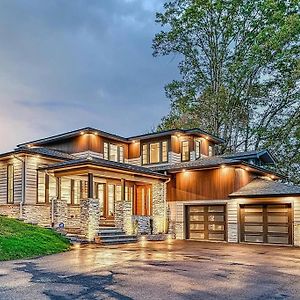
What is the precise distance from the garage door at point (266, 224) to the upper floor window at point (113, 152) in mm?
Answer: 8765

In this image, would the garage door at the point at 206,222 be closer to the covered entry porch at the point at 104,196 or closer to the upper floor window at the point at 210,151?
the covered entry porch at the point at 104,196

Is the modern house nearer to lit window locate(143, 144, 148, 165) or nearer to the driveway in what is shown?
lit window locate(143, 144, 148, 165)

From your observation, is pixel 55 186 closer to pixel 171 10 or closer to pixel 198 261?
pixel 198 261

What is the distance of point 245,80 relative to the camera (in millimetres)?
30328

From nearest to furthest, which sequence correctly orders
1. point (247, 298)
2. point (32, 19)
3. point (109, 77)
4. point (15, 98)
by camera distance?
point (247, 298) → point (32, 19) → point (15, 98) → point (109, 77)

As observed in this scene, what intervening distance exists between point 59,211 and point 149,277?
10.2 m

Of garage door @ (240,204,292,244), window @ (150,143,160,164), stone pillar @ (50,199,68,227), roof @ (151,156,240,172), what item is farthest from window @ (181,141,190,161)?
stone pillar @ (50,199,68,227)

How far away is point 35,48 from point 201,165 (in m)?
10.8

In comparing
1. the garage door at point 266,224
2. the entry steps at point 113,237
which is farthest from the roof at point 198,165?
the entry steps at point 113,237

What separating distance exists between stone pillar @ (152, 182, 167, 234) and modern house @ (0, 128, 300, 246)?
0.05m

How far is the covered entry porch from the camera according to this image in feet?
54.3

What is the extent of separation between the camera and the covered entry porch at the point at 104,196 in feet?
54.3

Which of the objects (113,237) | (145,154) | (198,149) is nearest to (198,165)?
(198,149)

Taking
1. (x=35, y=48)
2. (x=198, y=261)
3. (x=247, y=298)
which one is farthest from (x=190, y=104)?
(x=247, y=298)
